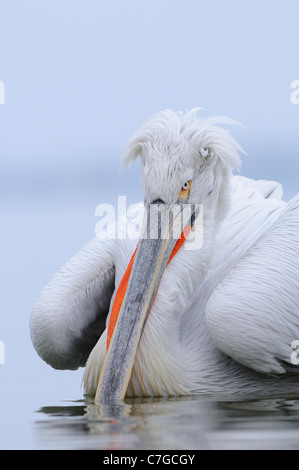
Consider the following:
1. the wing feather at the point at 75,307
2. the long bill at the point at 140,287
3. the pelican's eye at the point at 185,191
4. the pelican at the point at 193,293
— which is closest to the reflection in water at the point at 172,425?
the long bill at the point at 140,287

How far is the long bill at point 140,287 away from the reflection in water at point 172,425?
0.17 meters

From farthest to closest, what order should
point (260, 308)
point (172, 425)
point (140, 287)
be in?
point (140, 287)
point (260, 308)
point (172, 425)

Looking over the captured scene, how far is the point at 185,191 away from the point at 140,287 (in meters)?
0.69

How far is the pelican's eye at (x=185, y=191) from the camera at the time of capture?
593 centimetres

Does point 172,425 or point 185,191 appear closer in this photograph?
point 172,425

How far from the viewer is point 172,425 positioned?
4.23 m

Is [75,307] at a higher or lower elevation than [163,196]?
lower

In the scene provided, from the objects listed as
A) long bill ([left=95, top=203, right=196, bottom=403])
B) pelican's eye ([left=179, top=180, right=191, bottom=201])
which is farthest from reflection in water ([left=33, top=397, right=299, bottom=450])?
pelican's eye ([left=179, top=180, right=191, bottom=201])

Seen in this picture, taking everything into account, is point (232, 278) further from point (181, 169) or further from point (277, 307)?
point (181, 169)

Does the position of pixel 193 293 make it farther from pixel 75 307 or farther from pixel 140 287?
pixel 75 307

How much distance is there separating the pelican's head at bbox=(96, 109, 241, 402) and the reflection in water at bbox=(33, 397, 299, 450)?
351mm

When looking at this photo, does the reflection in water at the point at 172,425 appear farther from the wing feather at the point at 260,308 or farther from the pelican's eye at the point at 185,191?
the pelican's eye at the point at 185,191

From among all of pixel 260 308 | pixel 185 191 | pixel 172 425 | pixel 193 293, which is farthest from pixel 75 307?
pixel 172 425
